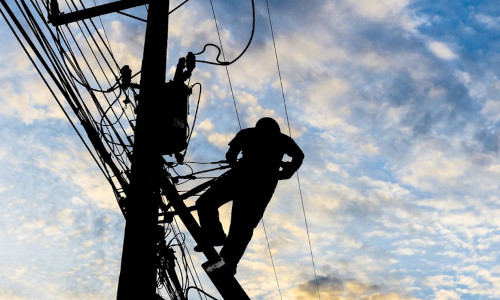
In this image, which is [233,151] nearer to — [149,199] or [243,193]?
[243,193]

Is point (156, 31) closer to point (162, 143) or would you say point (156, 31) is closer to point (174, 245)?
point (162, 143)

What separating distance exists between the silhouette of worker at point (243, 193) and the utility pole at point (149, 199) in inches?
21.4

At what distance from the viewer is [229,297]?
127 inches

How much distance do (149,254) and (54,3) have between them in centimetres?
383

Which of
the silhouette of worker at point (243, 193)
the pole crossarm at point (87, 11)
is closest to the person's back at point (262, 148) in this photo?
the silhouette of worker at point (243, 193)

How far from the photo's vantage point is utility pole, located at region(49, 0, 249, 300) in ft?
11.8

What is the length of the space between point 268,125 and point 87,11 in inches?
108

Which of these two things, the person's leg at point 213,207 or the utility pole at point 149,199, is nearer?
the utility pole at point 149,199

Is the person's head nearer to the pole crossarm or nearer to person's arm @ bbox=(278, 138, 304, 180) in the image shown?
person's arm @ bbox=(278, 138, 304, 180)

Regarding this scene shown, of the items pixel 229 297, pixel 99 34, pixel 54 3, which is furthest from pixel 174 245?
pixel 229 297

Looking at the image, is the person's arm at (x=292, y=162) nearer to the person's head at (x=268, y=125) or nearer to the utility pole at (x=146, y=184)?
the person's head at (x=268, y=125)

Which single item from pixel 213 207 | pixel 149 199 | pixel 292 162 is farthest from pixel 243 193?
pixel 149 199

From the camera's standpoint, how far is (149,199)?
157 inches

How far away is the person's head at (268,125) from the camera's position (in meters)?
4.99
